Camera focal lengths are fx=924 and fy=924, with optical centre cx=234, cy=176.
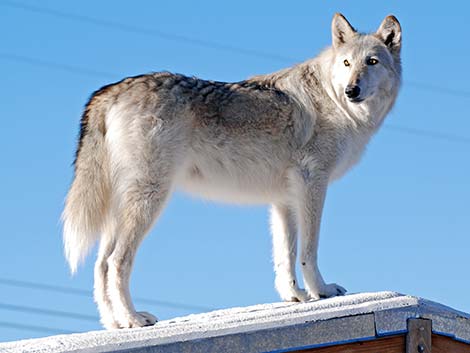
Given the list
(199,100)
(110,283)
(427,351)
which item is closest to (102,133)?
(199,100)

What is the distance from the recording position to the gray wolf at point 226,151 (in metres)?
6.79

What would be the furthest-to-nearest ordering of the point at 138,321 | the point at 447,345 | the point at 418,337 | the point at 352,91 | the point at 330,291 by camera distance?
1. the point at 352,91
2. the point at 330,291
3. the point at 138,321
4. the point at 447,345
5. the point at 418,337

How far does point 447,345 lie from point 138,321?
6.97 feet

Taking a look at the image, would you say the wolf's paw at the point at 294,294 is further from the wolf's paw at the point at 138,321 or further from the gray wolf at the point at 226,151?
the wolf's paw at the point at 138,321

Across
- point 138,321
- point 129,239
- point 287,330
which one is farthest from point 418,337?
point 129,239

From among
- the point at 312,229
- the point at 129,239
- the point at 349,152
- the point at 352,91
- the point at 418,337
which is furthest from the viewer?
the point at 349,152

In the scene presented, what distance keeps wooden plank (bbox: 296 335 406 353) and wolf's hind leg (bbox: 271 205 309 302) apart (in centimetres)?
193

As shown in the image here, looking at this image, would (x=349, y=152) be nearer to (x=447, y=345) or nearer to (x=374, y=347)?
(x=447, y=345)

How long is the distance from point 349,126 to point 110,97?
1.98 m

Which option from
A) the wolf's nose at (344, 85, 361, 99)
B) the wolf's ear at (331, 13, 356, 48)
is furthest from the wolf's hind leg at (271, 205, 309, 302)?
the wolf's ear at (331, 13, 356, 48)

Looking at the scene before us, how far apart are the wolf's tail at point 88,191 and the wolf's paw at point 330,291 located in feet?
5.78

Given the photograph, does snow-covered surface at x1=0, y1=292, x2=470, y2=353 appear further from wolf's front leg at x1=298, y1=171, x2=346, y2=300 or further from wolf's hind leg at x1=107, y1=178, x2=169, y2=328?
wolf's front leg at x1=298, y1=171, x2=346, y2=300

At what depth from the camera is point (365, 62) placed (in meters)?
7.74

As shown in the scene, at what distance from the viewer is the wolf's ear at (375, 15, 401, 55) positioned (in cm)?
809
